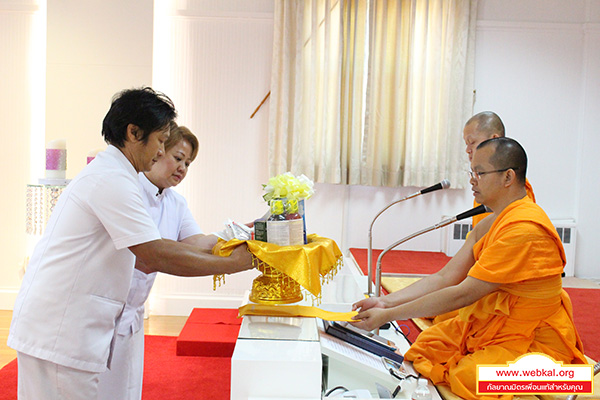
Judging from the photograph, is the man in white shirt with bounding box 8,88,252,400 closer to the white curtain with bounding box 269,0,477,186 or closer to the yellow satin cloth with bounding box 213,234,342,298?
the yellow satin cloth with bounding box 213,234,342,298

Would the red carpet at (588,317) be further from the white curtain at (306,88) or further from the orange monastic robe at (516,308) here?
the white curtain at (306,88)

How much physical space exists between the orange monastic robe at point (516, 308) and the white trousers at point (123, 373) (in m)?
1.11

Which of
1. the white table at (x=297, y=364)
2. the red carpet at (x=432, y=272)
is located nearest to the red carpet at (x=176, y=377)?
the red carpet at (x=432, y=272)

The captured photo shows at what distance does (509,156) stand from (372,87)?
3.16 meters

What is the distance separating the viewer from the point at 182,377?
11.9 ft

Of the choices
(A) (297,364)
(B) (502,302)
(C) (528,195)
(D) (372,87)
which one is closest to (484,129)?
(C) (528,195)

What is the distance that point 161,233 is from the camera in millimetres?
2438

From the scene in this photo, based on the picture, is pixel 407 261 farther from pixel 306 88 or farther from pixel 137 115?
pixel 137 115

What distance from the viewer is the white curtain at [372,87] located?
506 cm

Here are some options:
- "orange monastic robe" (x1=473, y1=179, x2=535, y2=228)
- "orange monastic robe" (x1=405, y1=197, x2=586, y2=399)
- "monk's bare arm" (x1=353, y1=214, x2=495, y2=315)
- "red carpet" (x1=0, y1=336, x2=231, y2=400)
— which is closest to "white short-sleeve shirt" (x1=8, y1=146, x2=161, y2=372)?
"orange monastic robe" (x1=405, y1=197, x2=586, y2=399)

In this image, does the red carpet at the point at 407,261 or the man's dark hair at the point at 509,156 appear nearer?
the man's dark hair at the point at 509,156

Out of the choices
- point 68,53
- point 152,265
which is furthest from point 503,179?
point 68,53

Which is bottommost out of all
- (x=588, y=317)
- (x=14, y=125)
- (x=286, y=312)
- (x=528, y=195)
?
(x=588, y=317)

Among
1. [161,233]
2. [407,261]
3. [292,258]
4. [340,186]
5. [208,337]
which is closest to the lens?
[292,258]
